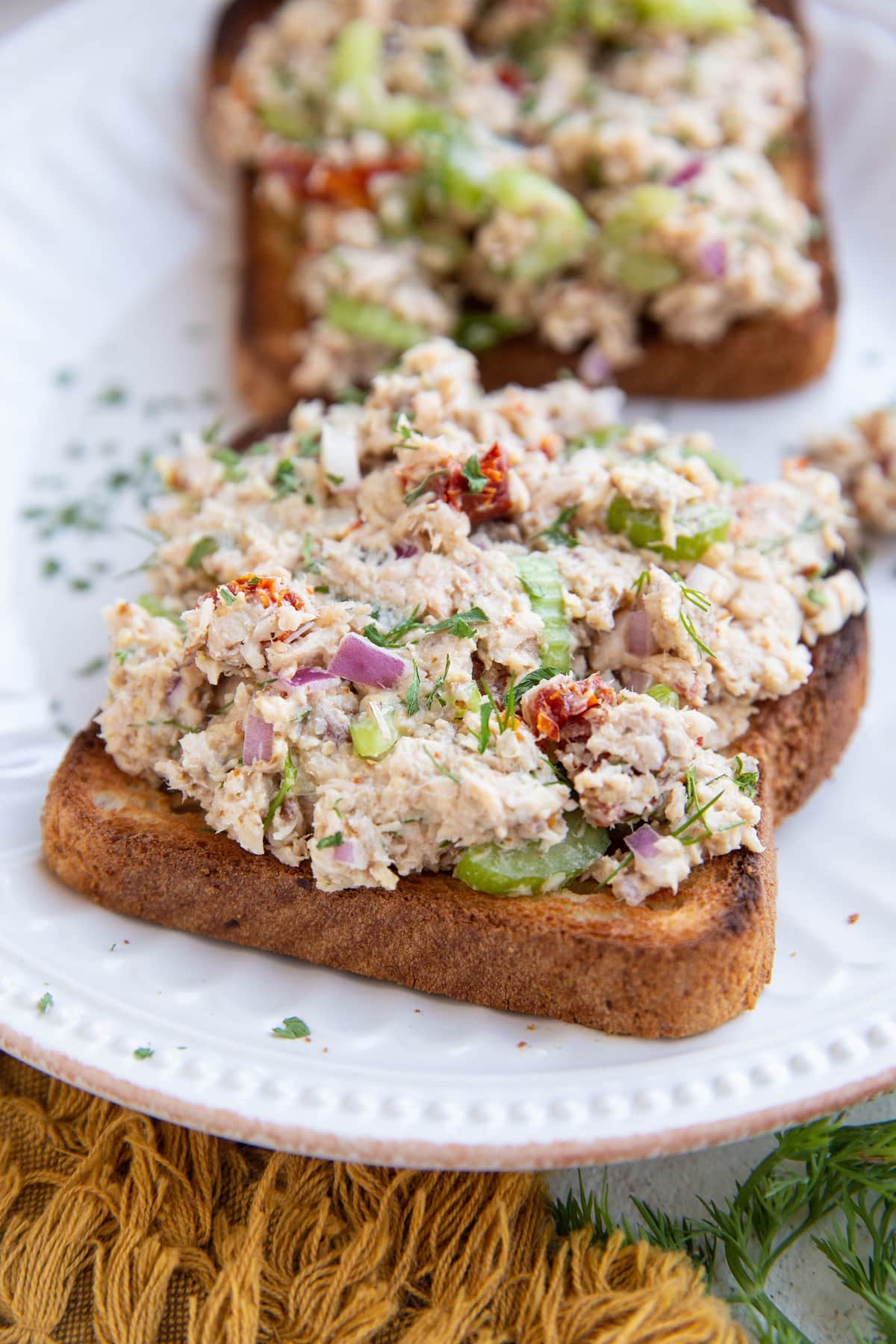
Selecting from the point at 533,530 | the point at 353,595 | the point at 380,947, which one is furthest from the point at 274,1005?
the point at 533,530

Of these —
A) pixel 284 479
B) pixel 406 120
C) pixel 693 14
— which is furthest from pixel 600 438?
A: pixel 693 14

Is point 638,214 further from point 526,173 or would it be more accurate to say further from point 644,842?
point 644,842

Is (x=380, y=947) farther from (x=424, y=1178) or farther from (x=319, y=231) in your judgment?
(x=319, y=231)

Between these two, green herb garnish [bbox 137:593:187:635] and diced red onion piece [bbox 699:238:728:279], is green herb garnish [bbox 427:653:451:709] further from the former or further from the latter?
diced red onion piece [bbox 699:238:728:279]

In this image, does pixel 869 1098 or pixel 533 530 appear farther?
pixel 533 530

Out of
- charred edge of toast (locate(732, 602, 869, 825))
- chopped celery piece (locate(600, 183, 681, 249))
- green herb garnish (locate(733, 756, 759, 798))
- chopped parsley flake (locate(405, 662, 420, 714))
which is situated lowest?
charred edge of toast (locate(732, 602, 869, 825))

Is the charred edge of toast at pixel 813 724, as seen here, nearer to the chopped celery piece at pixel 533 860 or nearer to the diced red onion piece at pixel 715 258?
the chopped celery piece at pixel 533 860

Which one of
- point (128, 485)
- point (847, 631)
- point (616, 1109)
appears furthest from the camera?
point (128, 485)

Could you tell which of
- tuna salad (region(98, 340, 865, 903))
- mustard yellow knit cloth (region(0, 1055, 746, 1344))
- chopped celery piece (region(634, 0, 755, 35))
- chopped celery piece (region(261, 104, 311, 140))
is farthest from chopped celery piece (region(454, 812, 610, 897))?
chopped celery piece (region(634, 0, 755, 35))
